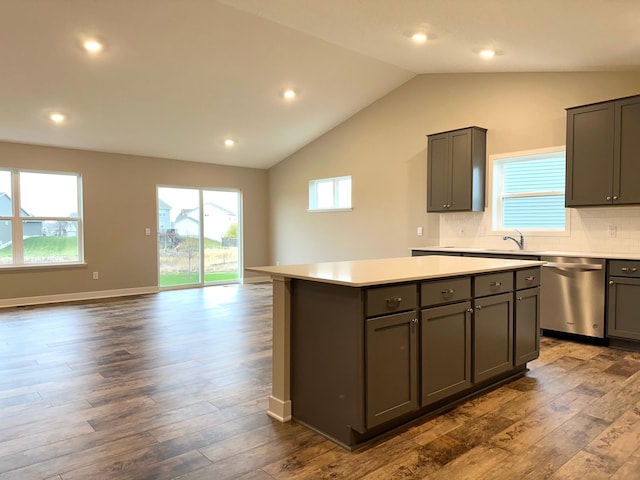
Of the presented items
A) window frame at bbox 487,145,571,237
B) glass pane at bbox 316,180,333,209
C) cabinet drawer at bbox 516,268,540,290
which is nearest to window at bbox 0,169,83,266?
glass pane at bbox 316,180,333,209

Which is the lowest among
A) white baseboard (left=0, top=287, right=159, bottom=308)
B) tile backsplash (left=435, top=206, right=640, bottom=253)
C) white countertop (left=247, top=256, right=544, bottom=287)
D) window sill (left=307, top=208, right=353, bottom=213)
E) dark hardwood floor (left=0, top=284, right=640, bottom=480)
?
dark hardwood floor (left=0, top=284, right=640, bottom=480)

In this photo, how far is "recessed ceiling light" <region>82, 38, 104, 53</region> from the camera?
445 cm

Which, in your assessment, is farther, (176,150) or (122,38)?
(176,150)

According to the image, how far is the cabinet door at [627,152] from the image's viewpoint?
163 inches

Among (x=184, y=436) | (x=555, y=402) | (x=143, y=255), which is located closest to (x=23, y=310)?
(x=143, y=255)

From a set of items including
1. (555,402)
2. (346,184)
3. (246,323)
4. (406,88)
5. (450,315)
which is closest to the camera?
(450,315)

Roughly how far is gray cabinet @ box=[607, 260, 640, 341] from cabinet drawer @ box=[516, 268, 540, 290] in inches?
47.2

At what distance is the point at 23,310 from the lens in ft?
20.3

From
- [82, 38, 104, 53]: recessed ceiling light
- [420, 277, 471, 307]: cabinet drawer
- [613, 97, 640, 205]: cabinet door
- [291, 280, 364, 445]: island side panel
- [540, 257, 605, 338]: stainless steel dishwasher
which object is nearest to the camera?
[291, 280, 364, 445]: island side panel

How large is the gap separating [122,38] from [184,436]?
3.89 meters

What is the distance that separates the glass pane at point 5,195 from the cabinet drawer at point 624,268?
7688 mm

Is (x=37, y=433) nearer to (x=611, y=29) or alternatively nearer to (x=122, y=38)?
(x=122, y=38)

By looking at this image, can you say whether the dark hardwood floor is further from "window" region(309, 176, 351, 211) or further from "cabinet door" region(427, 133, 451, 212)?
"window" region(309, 176, 351, 211)

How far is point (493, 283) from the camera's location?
3.05 meters
